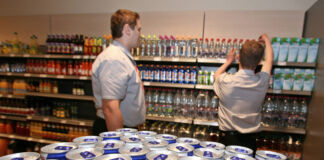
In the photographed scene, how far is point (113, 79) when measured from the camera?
1473 millimetres

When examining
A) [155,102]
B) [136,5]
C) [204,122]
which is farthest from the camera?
[136,5]

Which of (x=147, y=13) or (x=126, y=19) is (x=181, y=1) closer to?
(x=147, y=13)

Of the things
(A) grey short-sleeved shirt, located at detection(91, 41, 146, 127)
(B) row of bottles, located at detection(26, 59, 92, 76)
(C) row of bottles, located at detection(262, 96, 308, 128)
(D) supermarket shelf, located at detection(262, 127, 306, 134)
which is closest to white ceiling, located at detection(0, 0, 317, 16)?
(B) row of bottles, located at detection(26, 59, 92, 76)

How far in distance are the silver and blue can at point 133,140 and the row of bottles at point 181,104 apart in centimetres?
173

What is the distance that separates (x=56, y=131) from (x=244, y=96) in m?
3.28

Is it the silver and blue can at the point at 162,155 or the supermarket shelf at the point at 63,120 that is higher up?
the silver and blue can at the point at 162,155

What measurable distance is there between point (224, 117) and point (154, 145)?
1257 mm

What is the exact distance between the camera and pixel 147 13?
3.18 meters

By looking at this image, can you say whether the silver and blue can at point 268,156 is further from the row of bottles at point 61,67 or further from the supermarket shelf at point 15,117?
the supermarket shelf at point 15,117

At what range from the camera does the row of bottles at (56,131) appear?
3.31m

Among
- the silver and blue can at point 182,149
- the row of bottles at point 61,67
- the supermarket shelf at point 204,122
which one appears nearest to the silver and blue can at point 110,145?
the silver and blue can at point 182,149

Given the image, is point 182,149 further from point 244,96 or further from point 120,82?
point 244,96

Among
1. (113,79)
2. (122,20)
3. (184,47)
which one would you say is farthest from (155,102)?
(122,20)

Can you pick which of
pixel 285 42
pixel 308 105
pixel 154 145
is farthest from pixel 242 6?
pixel 154 145
